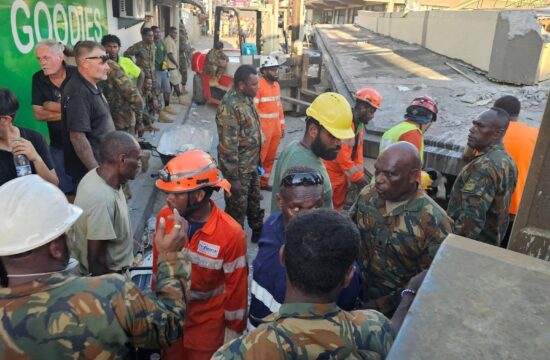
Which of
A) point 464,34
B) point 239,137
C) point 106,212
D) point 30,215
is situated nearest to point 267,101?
point 239,137

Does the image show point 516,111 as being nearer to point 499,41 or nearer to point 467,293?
point 467,293

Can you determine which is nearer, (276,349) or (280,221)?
(276,349)

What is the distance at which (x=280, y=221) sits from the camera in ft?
7.15

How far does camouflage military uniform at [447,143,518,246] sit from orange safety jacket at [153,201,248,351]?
5.41 ft

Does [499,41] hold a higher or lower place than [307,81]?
higher

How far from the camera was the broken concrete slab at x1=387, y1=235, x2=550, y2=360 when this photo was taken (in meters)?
0.91

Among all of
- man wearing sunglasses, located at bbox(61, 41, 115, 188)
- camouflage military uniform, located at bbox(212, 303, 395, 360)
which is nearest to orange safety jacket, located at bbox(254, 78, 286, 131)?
man wearing sunglasses, located at bbox(61, 41, 115, 188)

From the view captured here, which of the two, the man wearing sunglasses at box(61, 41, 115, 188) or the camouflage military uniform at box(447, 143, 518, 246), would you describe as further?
the man wearing sunglasses at box(61, 41, 115, 188)

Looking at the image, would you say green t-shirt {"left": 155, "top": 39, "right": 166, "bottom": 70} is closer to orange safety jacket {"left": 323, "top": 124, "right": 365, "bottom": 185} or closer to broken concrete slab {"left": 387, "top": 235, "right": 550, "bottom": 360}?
orange safety jacket {"left": 323, "top": 124, "right": 365, "bottom": 185}

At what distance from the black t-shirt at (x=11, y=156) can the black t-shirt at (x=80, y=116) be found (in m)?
0.34

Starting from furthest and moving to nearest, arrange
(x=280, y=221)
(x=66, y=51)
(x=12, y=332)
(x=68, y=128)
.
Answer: (x=66, y=51) < (x=68, y=128) < (x=280, y=221) < (x=12, y=332)

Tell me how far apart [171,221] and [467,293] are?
1282 millimetres

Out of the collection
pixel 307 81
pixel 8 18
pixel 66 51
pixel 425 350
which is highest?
pixel 8 18

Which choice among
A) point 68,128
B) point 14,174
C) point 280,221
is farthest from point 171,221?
point 68,128
